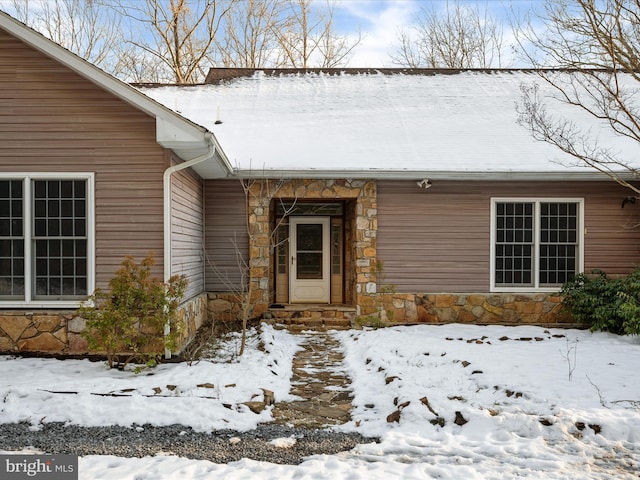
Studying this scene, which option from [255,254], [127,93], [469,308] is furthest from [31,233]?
[469,308]

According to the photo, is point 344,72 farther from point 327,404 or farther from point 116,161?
point 327,404

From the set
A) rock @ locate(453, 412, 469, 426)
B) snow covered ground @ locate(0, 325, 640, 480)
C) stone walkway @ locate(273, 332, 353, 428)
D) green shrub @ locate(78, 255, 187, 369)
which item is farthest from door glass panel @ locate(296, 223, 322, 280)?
rock @ locate(453, 412, 469, 426)

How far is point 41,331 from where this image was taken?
7.41m

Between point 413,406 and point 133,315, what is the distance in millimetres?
3533

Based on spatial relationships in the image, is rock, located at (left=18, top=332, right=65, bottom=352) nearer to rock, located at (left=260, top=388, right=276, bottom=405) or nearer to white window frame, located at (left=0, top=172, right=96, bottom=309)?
white window frame, located at (left=0, top=172, right=96, bottom=309)

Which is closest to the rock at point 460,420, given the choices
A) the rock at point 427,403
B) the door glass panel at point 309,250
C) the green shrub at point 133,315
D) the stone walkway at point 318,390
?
the rock at point 427,403

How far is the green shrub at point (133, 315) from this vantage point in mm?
6699

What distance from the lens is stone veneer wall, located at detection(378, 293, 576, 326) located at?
1064cm

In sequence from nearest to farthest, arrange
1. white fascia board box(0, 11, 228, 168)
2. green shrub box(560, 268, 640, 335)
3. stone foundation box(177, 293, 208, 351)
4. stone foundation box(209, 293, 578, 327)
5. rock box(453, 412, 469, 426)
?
rock box(453, 412, 469, 426) → white fascia board box(0, 11, 228, 168) → stone foundation box(177, 293, 208, 351) → green shrub box(560, 268, 640, 335) → stone foundation box(209, 293, 578, 327)

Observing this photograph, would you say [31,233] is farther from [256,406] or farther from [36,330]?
[256,406]

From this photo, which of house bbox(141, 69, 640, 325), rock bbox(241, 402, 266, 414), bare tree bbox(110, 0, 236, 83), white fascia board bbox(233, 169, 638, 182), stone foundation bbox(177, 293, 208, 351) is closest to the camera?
rock bbox(241, 402, 266, 414)

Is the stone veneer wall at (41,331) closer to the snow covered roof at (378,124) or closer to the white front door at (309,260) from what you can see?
the snow covered roof at (378,124)

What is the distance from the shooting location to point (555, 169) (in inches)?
401

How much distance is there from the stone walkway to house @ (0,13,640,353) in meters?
1.28
